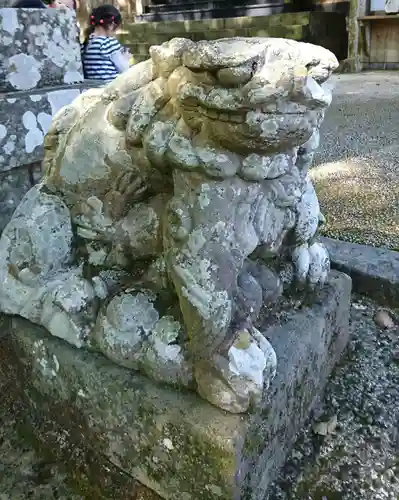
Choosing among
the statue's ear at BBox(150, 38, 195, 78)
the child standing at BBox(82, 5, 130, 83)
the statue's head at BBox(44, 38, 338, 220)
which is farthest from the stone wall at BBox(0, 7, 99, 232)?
the child standing at BBox(82, 5, 130, 83)

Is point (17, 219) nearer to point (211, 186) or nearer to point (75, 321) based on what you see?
point (75, 321)

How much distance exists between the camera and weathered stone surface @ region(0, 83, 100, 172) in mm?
1564

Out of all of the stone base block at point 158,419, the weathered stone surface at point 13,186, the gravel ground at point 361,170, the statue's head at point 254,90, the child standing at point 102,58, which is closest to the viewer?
the statue's head at point 254,90

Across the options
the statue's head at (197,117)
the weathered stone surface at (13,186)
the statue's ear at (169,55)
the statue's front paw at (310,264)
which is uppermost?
the statue's ear at (169,55)

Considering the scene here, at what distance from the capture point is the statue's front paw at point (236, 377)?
824 mm

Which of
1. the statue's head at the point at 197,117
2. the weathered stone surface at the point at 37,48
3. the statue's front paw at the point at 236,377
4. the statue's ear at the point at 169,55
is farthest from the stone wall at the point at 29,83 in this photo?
the statue's front paw at the point at 236,377

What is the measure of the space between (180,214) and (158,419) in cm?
33

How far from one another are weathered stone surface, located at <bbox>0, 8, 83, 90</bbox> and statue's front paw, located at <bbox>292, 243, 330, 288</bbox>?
101cm

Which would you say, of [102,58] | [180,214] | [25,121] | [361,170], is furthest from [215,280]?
[102,58]

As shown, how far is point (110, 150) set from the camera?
927 millimetres

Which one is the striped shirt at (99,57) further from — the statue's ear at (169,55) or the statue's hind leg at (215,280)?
the statue's hind leg at (215,280)

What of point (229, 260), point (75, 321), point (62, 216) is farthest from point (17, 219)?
point (229, 260)

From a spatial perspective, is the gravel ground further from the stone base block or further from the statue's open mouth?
the statue's open mouth

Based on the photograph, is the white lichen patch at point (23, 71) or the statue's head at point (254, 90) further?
the white lichen patch at point (23, 71)
